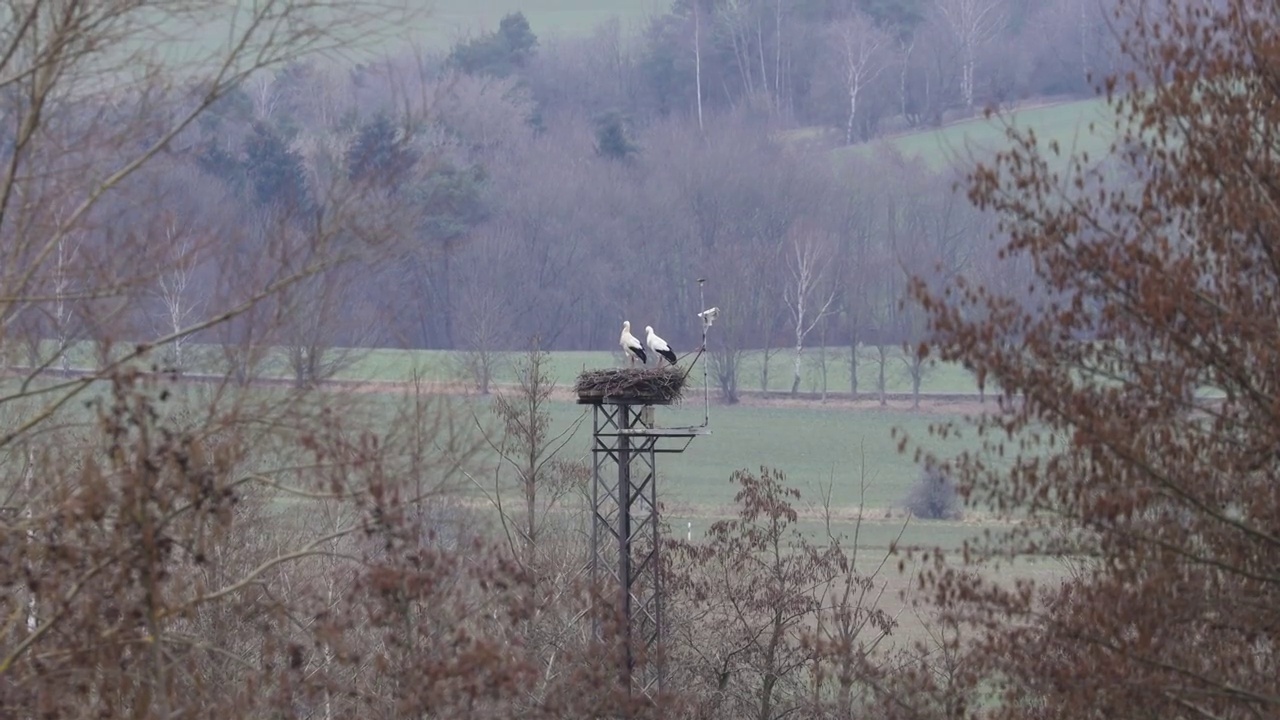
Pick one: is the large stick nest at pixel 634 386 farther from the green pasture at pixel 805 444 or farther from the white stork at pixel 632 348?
the green pasture at pixel 805 444

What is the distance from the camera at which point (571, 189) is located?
78688mm

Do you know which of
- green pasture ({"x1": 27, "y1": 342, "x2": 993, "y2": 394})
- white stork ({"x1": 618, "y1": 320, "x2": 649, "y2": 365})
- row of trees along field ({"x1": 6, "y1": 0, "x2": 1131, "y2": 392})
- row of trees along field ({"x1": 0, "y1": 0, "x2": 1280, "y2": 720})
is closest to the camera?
row of trees along field ({"x1": 0, "y1": 0, "x2": 1280, "y2": 720})

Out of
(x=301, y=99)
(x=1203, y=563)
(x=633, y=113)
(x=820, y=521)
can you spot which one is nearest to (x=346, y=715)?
(x=1203, y=563)

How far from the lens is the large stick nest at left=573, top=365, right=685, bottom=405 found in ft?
67.3

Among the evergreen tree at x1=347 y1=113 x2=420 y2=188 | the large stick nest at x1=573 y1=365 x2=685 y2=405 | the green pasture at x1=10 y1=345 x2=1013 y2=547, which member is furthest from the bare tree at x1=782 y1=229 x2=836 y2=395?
the evergreen tree at x1=347 y1=113 x2=420 y2=188

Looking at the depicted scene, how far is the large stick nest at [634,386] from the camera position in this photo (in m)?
20.5

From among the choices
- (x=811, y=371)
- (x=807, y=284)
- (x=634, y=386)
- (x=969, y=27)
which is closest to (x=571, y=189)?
(x=807, y=284)

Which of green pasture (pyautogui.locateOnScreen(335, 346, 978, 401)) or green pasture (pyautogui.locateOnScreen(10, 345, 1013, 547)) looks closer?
green pasture (pyautogui.locateOnScreen(10, 345, 1013, 547))

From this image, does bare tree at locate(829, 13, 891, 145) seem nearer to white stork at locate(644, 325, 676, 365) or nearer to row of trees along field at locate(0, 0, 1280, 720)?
white stork at locate(644, 325, 676, 365)

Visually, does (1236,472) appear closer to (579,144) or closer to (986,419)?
(986,419)

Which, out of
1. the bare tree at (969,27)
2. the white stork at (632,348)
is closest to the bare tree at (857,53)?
the bare tree at (969,27)

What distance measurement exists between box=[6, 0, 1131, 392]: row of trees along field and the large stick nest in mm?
2660

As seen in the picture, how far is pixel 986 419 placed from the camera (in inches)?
439

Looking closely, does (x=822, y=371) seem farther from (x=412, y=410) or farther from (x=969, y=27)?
(x=412, y=410)
